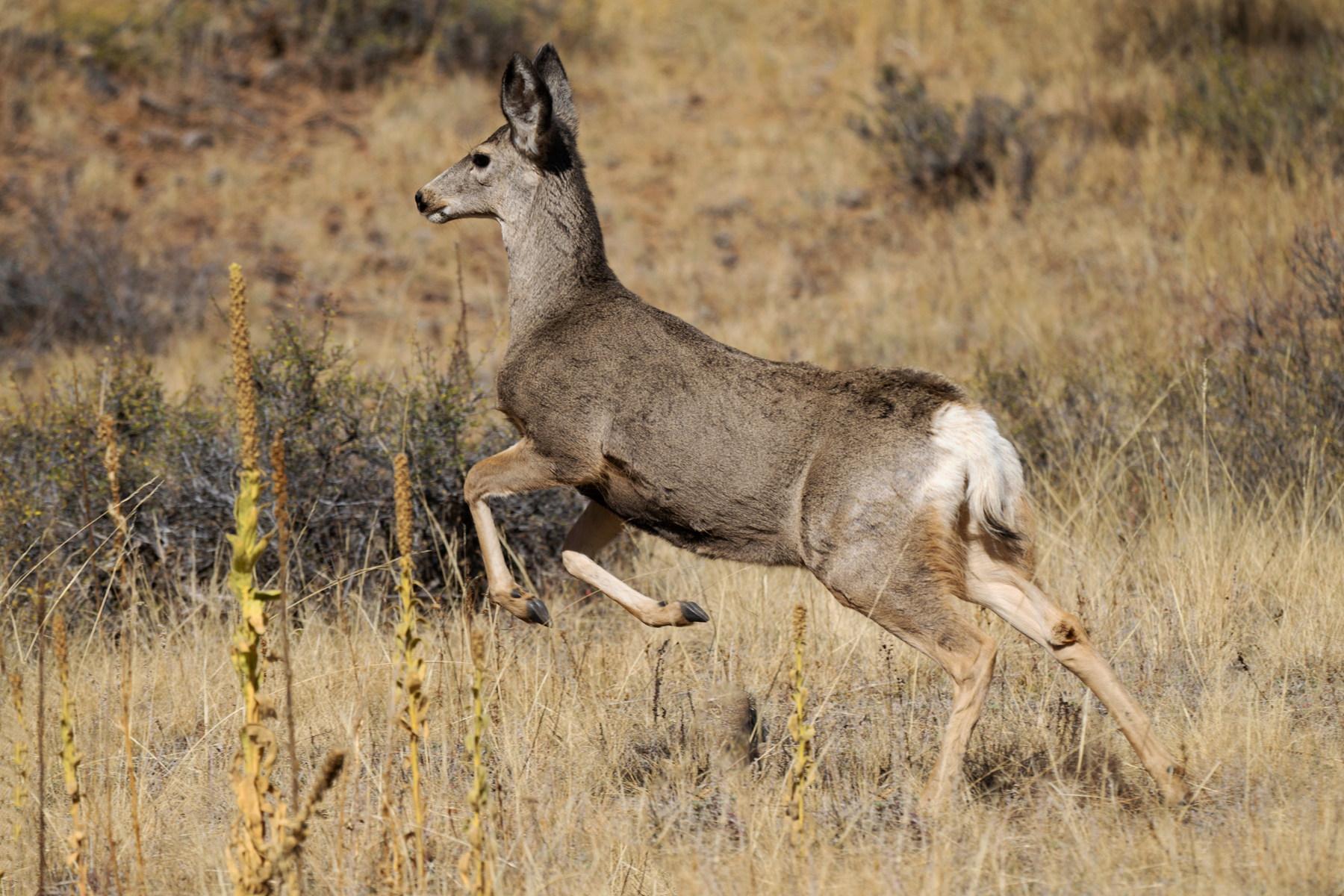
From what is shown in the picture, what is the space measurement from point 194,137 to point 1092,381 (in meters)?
11.3

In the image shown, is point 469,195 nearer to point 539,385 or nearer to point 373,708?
point 539,385

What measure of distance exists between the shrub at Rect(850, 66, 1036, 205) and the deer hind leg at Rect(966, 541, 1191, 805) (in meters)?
10.0

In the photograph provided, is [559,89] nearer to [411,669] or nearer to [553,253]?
[553,253]

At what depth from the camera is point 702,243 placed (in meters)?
14.1

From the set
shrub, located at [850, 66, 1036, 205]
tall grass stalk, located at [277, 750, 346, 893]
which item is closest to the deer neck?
tall grass stalk, located at [277, 750, 346, 893]

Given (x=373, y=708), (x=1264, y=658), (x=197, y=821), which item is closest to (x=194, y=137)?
(x=373, y=708)

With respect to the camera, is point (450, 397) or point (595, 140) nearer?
point (450, 397)

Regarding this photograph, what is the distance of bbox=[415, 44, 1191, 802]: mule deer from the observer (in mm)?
4246

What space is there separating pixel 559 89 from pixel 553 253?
960mm

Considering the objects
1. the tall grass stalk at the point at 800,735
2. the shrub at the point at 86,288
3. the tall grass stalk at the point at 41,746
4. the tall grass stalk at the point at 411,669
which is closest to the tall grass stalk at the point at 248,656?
the tall grass stalk at the point at 411,669

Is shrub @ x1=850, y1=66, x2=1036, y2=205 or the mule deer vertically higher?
shrub @ x1=850, y1=66, x2=1036, y2=205

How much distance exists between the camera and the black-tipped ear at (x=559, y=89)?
5898 mm

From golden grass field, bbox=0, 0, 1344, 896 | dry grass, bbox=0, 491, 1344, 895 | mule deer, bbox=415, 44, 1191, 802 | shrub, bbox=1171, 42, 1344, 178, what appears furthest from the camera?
shrub, bbox=1171, 42, 1344, 178

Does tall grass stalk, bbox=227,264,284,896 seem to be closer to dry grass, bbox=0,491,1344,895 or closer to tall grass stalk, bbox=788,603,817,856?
dry grass, bbox=0,491,1344,895
